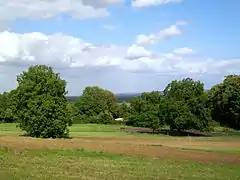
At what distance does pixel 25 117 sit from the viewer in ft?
210

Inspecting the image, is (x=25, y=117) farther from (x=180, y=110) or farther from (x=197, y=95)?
(x=197, y=95)

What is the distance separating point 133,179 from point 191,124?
65791 millimetres

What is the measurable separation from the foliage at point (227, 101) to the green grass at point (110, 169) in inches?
2897

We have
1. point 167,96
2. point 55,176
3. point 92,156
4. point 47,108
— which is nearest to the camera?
point 55,176

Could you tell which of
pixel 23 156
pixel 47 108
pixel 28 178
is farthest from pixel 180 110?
pixel 28 178

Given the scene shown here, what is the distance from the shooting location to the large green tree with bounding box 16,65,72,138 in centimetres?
6278

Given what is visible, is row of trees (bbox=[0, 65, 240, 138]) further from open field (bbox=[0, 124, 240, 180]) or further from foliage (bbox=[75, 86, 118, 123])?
open field (bbox=[0, 124, 240, 180])

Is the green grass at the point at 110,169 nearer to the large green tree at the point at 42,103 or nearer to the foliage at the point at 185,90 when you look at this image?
the large green tree at the point at 42,103

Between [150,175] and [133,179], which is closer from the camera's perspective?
[133,179]

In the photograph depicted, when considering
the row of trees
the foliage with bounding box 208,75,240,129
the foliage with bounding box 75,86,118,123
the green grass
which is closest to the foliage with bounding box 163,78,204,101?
the row of trees

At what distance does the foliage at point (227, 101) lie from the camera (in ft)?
351

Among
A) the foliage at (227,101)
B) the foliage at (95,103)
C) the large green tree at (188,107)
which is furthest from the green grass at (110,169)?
the foliage at (95,103)

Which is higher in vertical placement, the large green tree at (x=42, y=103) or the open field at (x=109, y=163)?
the large green tree at (x=42, y=103)

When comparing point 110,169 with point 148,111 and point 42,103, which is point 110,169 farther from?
point 148,111
